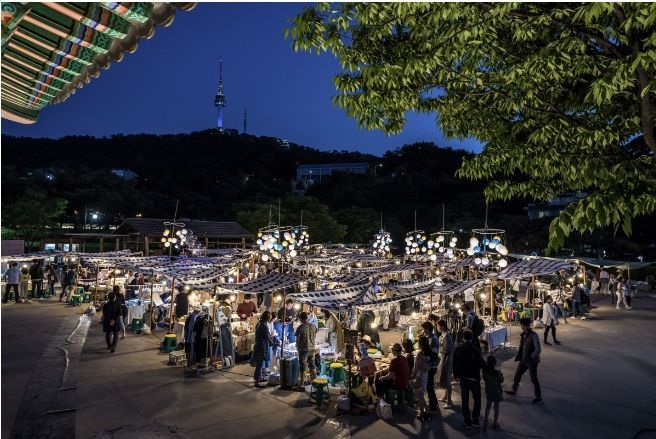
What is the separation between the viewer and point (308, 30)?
15.2 ft

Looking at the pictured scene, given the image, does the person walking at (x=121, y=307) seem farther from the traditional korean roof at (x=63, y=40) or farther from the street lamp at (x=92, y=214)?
the street lamp at (x=92, y=214)

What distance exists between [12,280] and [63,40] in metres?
19.2

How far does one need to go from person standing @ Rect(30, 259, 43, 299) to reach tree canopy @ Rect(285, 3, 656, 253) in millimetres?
19790

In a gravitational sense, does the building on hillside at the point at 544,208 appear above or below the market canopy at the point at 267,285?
above

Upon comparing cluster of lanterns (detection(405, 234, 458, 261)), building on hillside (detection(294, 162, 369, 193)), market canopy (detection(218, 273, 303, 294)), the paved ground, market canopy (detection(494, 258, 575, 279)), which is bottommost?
the paved ground

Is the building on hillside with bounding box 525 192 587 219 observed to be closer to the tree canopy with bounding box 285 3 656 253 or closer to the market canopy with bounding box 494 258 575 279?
the market canopy with bounding box 494 258 575 279

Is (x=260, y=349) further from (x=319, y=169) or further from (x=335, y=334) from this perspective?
(x=319, y=169)

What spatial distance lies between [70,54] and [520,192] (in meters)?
5.97

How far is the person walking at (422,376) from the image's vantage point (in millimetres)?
7484

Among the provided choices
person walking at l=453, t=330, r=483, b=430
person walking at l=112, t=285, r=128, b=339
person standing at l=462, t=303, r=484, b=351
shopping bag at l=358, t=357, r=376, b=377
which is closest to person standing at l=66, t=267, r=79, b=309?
person walking at l=112, t=285, r=128, b=339

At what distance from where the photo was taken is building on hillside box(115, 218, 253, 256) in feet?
101

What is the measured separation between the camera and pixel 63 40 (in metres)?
2.84

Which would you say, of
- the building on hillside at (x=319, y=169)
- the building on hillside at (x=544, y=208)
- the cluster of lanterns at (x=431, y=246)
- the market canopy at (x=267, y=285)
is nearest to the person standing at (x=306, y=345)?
the market canopy at (x=267, y=285)

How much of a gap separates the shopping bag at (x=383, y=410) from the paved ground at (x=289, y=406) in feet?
0.46
